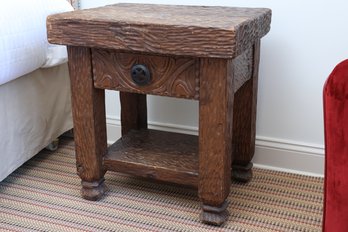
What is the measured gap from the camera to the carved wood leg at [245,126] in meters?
1.34

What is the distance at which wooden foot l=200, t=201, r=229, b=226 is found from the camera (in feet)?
3.97

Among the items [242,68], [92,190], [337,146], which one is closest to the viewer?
[337,146]

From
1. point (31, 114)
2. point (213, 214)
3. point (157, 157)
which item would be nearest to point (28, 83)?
point (31, 114)

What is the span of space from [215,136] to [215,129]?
0.02m

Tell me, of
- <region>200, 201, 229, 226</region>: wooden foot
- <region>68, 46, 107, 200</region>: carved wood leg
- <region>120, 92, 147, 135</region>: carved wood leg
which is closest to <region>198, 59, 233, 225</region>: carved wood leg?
<region>200, 201, 229, 226</region>: wooden foot

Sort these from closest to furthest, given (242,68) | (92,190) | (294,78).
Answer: (242,68) < (92,190) < (294,78)

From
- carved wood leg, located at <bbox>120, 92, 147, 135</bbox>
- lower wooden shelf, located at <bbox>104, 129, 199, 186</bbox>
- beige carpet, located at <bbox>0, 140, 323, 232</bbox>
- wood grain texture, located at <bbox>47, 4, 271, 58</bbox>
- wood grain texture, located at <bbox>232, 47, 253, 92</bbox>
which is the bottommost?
beige carpet, located at <bbox>0, 140, 323, 232</bbox>

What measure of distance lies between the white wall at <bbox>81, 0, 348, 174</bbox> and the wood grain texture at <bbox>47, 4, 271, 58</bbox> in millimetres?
183

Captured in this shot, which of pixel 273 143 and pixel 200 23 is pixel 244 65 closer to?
pixel 200 23

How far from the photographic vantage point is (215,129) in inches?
43.9

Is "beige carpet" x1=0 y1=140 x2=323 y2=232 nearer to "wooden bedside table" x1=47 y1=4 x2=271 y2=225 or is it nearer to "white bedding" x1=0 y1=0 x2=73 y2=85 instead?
"wooden bedside table" x1=47 y1=4 x2=271 y2=225

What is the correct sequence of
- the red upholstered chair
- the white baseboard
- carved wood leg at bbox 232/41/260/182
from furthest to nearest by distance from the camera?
the white baseboard < carved wood leg at bbox 232/41/260/182 < the red upholstered chair

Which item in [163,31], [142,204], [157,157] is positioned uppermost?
[163,31]

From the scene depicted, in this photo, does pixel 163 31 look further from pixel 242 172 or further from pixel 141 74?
pixel 242 172
